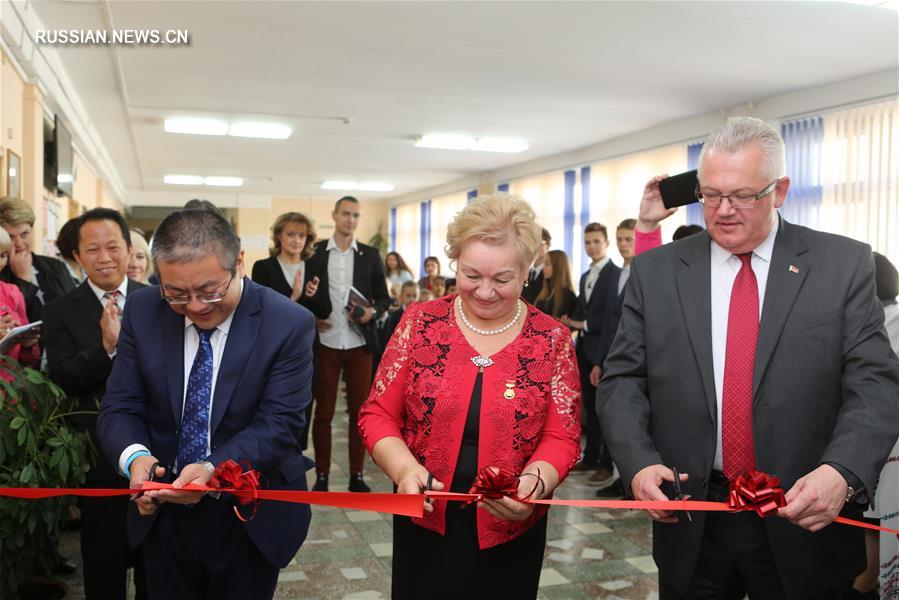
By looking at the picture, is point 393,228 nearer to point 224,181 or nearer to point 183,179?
point 224,181

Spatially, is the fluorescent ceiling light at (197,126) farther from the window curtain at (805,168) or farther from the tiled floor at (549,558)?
the tiled floor at (549,558)

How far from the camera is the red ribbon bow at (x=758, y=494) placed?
1.75 metres

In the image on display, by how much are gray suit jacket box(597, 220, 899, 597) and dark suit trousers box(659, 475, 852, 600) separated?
0.04 m

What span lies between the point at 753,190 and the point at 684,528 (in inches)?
34.2

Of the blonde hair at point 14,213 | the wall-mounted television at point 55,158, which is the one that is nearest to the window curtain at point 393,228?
the wall-mounted television at point 55,158

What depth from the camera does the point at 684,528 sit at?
1984 mm

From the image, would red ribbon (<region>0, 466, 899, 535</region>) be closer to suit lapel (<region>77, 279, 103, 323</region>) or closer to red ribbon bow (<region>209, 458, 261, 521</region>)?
red ribbon bow (<region>209, 458, 261, 521</region>)

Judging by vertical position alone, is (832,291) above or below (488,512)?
above

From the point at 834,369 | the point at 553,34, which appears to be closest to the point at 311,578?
the point at 834,369

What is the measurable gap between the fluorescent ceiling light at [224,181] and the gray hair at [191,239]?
1745 cm

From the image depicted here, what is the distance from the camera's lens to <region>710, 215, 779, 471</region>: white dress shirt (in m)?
1.99

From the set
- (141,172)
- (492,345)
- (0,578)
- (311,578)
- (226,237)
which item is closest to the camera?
(226,237)

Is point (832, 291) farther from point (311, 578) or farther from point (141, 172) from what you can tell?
point (141, 172)

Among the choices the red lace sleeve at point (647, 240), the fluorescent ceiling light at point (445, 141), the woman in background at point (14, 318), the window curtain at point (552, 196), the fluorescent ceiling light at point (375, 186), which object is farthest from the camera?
the fluorescent ceiling light at point (375, 186)
